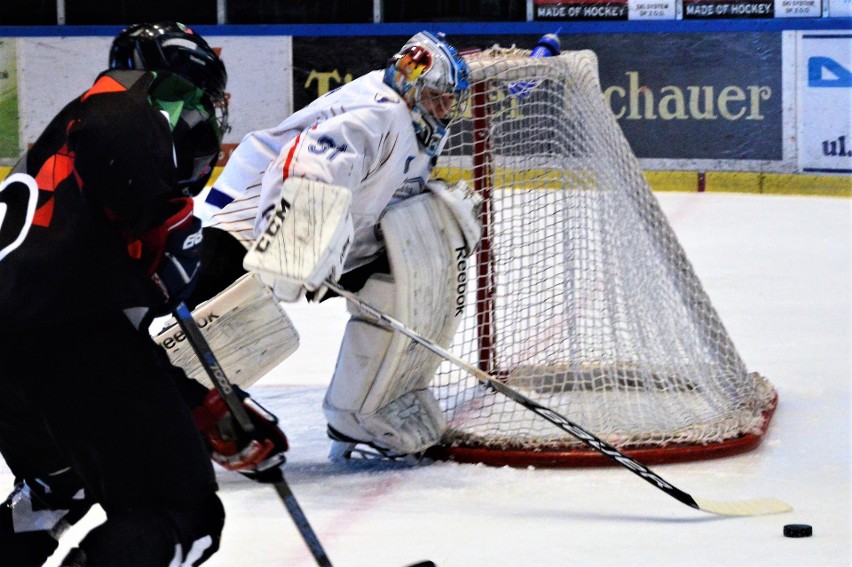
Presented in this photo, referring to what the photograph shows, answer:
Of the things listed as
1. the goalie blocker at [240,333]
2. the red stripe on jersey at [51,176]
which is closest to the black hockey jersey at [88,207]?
the red stripe on jersey at [51,176]

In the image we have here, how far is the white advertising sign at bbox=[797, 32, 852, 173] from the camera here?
6996 millimetres

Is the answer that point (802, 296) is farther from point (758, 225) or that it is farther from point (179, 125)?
point (179, 125)

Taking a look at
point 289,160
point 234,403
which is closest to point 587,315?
point 289,160

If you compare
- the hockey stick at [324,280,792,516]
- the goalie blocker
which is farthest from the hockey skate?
the hockey stick at [324,280,792,516]

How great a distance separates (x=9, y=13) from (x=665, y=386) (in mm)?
5761

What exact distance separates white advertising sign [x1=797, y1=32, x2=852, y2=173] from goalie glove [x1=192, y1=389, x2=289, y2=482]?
18.0ft

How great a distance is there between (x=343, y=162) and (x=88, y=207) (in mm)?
1062

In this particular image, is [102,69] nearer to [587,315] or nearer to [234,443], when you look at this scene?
[587,315]

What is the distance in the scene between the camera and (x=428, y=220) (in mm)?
3209

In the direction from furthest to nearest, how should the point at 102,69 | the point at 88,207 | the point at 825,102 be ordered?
the point at 102,69 → the point at 825,102 → the point at 88,207

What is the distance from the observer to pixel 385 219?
311cm

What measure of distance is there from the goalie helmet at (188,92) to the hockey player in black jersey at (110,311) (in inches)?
0.4

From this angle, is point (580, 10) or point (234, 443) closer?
point (234, 443)

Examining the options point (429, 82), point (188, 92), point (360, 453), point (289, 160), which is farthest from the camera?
point (360, 453)
